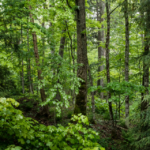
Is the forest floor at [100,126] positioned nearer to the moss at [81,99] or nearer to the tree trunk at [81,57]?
the moss at [81,99]

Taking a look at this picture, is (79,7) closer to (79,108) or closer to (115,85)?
(115,85)

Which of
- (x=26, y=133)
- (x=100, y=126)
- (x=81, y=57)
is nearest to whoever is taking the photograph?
(x=26, y=133)

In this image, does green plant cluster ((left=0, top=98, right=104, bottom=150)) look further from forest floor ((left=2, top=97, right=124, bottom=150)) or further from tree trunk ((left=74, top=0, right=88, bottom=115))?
tree trunk ((left=74, top=0, right=88, bottom=115))

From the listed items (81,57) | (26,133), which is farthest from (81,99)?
(26,133)

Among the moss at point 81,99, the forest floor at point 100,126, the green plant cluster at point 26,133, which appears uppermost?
the green plant cluster at point 26,133

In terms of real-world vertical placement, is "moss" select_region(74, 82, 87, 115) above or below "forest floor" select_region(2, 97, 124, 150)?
above

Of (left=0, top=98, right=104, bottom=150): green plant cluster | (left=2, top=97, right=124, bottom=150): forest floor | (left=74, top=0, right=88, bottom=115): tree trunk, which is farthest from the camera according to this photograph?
(left=74, top=0, right=88, bottom=115): tree trunk

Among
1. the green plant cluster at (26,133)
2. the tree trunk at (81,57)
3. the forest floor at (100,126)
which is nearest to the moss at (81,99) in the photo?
the tree trunk at (81,57)

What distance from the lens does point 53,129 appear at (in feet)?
7.27

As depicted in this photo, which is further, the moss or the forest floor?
the moss

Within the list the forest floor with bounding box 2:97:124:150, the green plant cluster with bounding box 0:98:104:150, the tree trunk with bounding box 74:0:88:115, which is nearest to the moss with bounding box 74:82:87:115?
the tree trunk with bounding box 74:0:88:115

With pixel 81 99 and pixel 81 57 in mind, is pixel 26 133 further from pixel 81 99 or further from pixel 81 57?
pixel 81 57

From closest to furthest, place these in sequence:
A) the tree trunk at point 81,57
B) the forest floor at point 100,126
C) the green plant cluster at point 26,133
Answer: the green plant cluster at point 26,133
the forest floor at point 100,126
the tree trunk at point 81,57

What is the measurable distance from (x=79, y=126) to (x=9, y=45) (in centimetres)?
625
